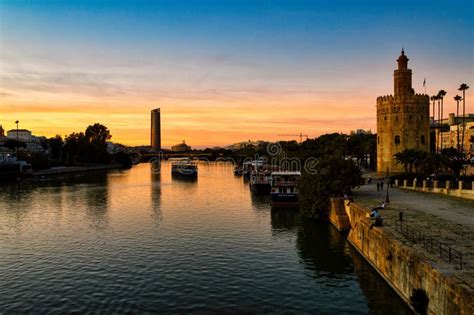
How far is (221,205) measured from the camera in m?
68.1

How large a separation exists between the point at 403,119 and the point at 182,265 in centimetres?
5952

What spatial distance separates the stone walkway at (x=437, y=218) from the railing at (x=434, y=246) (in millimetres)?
277

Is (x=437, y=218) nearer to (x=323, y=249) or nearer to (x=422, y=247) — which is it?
(x=323, y=249)

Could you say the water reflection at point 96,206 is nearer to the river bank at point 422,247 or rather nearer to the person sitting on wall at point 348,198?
the person sitting on wall at point 348,198

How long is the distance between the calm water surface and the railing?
3492 mm

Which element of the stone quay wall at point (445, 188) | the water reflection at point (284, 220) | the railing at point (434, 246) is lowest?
the water reflection at point (284, 220)

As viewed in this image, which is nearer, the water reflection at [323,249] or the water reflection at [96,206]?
the water reflection at [323,249]

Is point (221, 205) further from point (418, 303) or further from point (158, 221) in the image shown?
point (418, 303)

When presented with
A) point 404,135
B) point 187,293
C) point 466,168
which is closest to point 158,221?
point 187,293

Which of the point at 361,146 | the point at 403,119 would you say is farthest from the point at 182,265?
the point at 361,146

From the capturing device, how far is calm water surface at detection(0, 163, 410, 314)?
84.4ft

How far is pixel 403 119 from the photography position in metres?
79.4

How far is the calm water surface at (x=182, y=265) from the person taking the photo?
84.4 ft

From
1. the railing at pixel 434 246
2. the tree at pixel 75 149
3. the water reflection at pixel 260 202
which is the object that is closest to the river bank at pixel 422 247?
the railing at pixel 434 246
